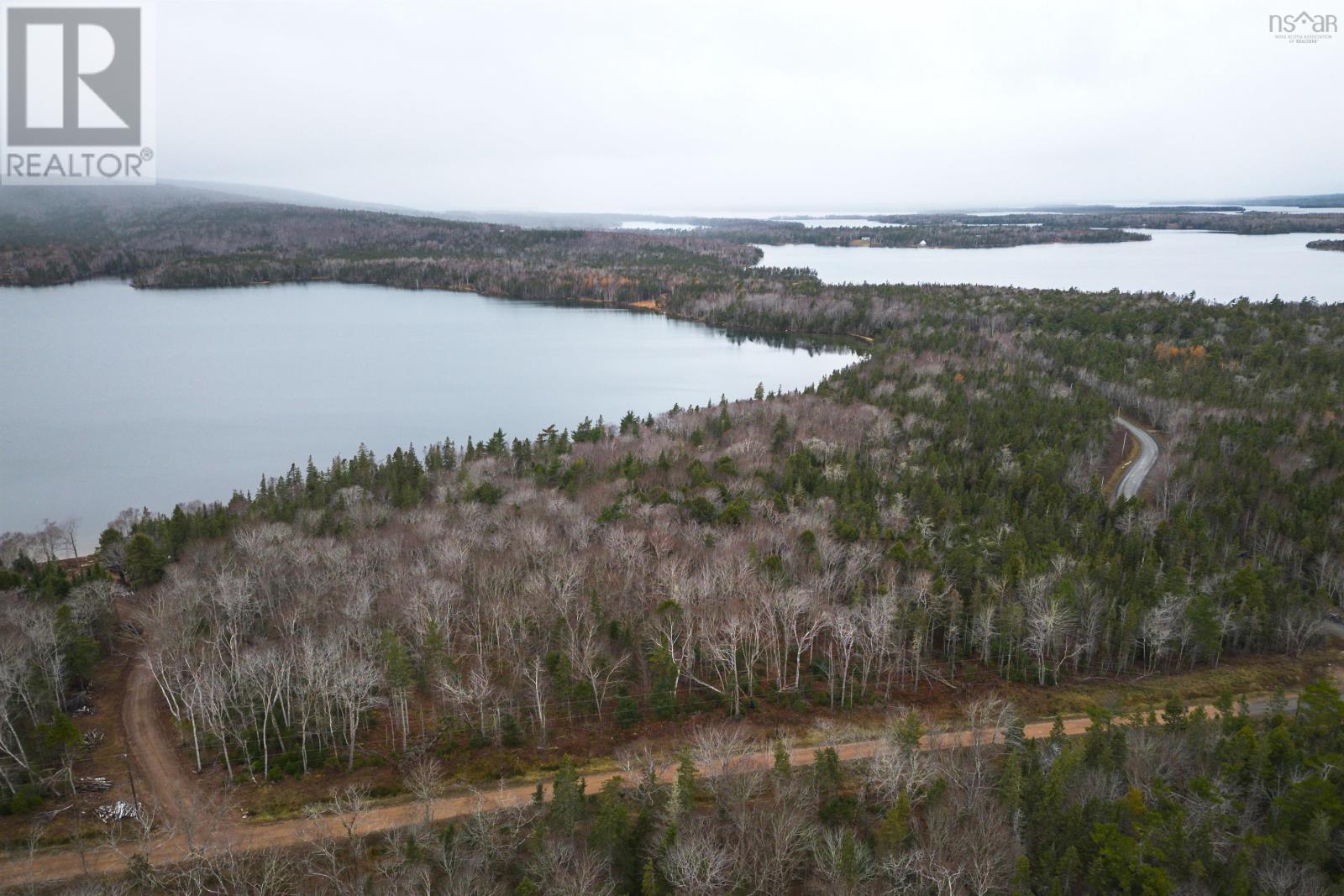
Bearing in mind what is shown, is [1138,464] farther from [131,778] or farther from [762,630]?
[131,778]

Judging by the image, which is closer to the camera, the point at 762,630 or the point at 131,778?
the point at 131,778

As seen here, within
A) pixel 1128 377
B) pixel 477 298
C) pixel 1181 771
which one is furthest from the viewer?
pixel 477 298

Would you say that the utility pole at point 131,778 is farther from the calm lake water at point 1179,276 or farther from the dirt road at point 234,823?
the calm lake water at point 1179,276

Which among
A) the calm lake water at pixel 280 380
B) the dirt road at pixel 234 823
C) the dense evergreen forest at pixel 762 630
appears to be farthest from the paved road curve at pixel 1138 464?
the calm lake water at pixel 280 380

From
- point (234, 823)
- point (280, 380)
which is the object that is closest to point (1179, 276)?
point (280, 380)

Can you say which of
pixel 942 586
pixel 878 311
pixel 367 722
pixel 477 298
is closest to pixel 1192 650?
pixel 942 586

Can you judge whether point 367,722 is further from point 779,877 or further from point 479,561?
point 779,877
